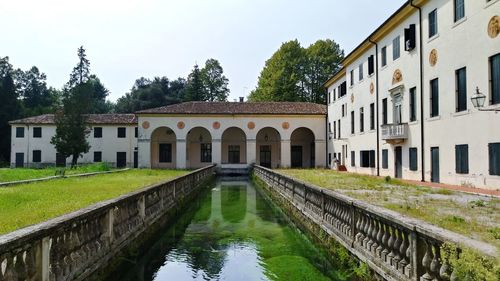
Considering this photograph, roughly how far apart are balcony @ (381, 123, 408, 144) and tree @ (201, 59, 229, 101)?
2052 inches

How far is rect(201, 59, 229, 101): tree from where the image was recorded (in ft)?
242

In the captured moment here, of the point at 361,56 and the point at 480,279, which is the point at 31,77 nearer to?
the point at 361,56

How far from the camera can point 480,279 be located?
2812 millimetres

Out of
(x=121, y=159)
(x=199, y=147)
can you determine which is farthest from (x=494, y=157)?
(x=121, y=159)

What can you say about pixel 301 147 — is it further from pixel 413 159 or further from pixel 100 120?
pixel 413 159

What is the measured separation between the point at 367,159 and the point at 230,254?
2312 cm

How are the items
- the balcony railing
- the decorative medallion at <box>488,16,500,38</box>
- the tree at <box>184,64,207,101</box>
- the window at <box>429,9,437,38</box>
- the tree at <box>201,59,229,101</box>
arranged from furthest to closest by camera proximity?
the tree at <box>201,59,229,101</box>, the tree at <box>184,64,207,101</box>, the balcony railing, the window at <box>429,9,437,38</box>, the decorative medallion at <box>488,16,500,38</box>

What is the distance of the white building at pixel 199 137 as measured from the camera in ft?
135

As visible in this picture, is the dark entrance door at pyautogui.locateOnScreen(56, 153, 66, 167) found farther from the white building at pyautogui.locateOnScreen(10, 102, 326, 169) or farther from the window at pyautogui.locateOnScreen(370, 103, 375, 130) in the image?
the window at pyautogui.locateOnScreen(370, 103, 375, 130)

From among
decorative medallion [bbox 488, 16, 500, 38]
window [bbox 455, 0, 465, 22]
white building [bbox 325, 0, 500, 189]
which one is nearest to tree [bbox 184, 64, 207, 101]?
white building [bbox 325, 0, 500, 189]

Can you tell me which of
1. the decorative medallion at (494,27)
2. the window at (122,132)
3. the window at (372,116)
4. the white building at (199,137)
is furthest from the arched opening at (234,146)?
the decorative medallion at (494,27)

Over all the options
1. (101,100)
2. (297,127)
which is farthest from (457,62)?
(101,100)

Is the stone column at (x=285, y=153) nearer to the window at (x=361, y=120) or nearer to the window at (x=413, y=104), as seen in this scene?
the window at (x=361, y=120)

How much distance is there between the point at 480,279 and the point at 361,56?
2897cm
